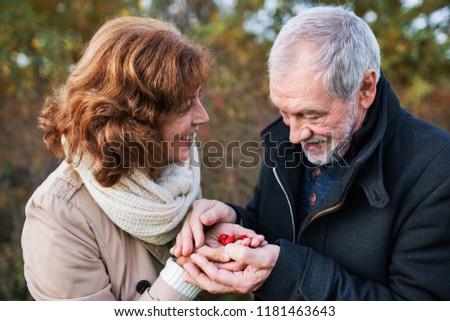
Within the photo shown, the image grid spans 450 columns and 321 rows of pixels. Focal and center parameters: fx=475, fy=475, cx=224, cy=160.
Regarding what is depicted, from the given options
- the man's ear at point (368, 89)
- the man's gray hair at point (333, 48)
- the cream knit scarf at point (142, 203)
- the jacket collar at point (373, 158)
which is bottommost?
the cream knit scarf at point (142, 203)

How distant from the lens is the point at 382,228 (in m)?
2.13

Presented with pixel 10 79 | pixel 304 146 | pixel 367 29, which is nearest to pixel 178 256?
pixel 304 146

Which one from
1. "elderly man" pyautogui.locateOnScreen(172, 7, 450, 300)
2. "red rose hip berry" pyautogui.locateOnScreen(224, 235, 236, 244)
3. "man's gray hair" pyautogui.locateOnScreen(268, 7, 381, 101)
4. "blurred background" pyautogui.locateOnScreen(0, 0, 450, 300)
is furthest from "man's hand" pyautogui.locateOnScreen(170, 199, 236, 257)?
"blurred background" pyautogui.locateOnScreen(0, 0, 450, 300)

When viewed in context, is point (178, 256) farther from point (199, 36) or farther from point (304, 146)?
point (199, 36)

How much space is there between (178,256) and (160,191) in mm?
324

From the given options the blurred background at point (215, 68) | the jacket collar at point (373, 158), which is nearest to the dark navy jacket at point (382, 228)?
the jacket collar at point (373, 158)

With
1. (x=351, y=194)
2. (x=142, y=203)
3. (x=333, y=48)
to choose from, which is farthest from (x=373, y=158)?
(x=142, y=203)

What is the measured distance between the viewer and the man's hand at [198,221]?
7.40 ft

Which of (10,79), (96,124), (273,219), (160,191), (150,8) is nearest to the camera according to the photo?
(96,124)

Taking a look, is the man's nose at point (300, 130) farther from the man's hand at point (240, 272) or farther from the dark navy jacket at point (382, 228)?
the man's hand at point (240, 272)

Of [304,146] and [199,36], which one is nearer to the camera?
[304,146]

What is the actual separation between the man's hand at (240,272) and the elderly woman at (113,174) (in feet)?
0.37

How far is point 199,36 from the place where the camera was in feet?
20.7

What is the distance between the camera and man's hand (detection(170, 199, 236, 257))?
2.26 m
